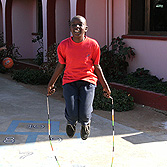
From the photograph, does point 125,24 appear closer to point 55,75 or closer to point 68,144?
point 68,144

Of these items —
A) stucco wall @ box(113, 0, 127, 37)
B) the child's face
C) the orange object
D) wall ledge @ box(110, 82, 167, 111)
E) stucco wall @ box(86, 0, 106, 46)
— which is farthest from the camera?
the orange object

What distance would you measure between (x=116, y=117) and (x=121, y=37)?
3.64 metres

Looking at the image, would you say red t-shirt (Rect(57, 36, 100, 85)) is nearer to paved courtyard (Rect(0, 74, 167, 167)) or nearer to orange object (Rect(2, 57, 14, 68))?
paved courtyard (Rect(0, 74, 167, 167))

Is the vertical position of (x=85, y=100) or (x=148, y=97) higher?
(x=85, y=100)

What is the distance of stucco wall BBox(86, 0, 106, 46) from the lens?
10477 mm

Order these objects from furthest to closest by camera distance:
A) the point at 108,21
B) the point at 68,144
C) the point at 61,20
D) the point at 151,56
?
1. the point at 61,20
2. the point at 108,21
3. the point at 151,56
4. the point at 68,144

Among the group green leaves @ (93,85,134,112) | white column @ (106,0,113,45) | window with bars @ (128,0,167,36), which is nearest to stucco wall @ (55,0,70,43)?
white column @ (106,0,113,45)

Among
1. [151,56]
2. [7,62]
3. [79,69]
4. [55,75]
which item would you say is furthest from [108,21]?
[79,69]

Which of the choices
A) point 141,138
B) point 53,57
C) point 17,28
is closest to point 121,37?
point 53,57

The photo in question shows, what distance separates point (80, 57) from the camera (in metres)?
4.20

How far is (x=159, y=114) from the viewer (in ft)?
24.1

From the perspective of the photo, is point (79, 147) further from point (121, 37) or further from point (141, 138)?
point (121, 37)

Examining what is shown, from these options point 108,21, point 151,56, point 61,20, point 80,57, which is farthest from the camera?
point 61,20

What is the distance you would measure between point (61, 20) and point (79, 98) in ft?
29.8
